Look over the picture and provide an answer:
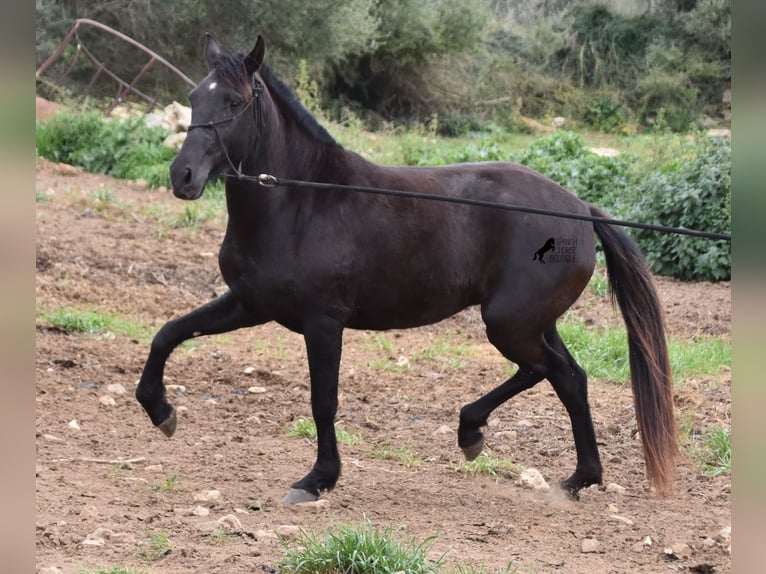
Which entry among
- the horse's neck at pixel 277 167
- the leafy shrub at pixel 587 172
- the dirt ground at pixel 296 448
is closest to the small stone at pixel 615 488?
the dirt ground at pixel 296 448

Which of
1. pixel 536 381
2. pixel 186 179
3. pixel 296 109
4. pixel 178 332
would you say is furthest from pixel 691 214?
pixel 186 179

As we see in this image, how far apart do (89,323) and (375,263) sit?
368cm

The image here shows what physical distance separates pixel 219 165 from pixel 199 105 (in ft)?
0.91

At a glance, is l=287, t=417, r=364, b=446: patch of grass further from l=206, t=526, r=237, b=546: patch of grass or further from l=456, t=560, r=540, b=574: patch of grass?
l=456, t=560, r=540, b=574: patch of grass

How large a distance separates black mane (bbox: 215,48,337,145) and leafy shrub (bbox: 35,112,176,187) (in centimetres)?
822

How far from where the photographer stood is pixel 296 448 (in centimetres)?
552

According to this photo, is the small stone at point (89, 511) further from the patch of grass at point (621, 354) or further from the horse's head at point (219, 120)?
the patch of grass at point (621, 354)

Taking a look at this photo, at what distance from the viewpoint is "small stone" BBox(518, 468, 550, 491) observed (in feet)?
16.5

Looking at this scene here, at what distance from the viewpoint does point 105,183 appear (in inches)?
480

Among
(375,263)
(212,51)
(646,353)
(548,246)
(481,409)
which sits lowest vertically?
(481,409)

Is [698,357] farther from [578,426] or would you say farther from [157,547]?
[157,547]
